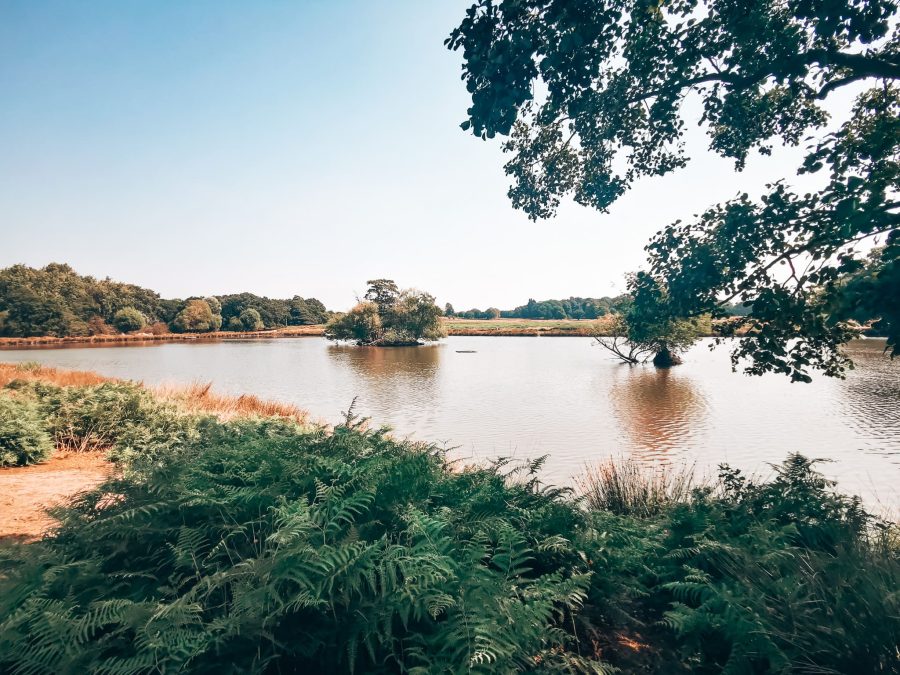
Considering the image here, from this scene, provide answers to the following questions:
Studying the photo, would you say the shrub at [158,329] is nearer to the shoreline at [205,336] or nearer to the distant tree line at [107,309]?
the distant tree line at [107,309]

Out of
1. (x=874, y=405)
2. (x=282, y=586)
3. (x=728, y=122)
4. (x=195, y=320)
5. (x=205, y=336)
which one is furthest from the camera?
(x=195, y=320)

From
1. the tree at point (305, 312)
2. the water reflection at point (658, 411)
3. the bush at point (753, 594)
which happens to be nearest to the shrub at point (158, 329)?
the tree at point (305, 312)

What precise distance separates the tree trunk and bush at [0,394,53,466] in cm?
4106

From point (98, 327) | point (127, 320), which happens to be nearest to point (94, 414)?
point (98, 327)

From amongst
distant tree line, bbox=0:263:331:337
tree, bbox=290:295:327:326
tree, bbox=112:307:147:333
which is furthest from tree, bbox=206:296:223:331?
tree, bbox=290:295:327:326

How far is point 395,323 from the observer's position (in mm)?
73812

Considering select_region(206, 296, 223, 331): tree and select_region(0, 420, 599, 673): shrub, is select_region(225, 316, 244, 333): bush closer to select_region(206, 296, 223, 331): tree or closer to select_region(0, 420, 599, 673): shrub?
select_region(206, 296, 223, 331): tree

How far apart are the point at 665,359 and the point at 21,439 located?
41.8 m

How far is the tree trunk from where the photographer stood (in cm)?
3919

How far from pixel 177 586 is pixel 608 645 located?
8.39ft

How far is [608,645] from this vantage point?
269 cm

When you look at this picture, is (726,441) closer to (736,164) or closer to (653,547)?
(736,164)

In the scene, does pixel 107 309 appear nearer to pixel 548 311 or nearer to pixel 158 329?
pixel 158 329

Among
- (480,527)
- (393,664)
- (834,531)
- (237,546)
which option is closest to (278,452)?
(237,546)
